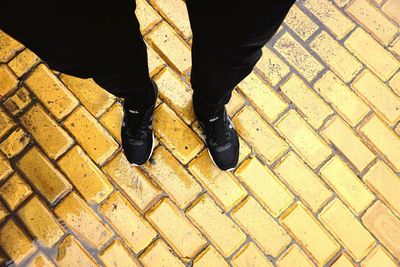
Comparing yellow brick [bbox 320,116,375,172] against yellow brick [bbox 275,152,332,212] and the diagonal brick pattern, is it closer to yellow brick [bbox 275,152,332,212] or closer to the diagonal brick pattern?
the diagonal brick pattern

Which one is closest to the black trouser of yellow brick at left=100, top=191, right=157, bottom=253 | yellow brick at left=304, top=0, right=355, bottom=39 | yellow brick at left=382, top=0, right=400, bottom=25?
yellow brick at left=100, top=191, right=157, bottom=253

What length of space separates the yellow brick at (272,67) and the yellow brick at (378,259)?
0.96 m

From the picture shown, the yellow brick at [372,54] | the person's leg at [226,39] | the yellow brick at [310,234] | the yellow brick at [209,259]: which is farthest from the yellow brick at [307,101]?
the yellow brick at [209,259]

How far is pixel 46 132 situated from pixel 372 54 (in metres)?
1.76

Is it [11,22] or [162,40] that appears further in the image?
[162,40]

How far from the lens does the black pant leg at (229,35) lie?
80cm

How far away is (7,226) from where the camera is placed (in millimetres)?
1596

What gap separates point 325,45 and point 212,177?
3.13ft

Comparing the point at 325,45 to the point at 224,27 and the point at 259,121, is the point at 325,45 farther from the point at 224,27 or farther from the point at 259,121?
the point at 224,27

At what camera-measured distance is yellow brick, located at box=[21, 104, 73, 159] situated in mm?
1688

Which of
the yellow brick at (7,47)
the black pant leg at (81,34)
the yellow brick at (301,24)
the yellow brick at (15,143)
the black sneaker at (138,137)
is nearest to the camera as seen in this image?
the black pant leg at (81,34)

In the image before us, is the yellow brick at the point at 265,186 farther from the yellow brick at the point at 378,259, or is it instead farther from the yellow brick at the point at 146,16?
the yellow brick at the point at 146,16

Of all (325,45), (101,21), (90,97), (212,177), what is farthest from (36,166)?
(325,45)

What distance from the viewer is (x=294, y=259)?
163 centimetres
